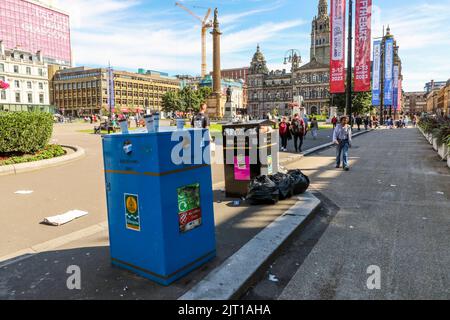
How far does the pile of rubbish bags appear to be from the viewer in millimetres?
6277

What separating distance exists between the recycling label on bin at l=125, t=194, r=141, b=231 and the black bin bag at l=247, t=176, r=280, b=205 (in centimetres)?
320

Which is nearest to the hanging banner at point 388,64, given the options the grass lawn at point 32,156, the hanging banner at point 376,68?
the hanging banner at point 376,68

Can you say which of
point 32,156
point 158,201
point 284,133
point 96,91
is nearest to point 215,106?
point 284,133

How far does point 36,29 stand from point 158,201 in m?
119

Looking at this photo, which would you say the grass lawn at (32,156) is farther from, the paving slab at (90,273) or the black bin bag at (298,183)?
the black bin bag at (298,183)

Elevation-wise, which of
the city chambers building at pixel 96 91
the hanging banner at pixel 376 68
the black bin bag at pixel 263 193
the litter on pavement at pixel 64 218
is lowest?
the litter on pavement at pixel 64 218

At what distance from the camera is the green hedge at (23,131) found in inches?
421

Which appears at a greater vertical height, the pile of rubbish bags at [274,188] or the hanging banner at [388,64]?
the hanging banner at [388,64]

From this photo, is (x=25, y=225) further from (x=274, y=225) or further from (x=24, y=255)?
(x=274, y=225)

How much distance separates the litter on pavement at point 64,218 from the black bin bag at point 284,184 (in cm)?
361

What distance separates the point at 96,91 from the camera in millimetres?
108688

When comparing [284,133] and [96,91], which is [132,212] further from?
[96,91]

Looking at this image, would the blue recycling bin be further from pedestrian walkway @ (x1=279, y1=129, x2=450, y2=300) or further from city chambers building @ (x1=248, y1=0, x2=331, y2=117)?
city chambers building @ (x1=248, y1=0, x2=331, y2=117)

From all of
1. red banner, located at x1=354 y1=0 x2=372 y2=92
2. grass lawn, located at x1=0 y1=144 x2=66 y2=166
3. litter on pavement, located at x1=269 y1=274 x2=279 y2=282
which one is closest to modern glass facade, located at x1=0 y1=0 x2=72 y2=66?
red banner, located at x1=354 y1=0 x2=372 y2=92
